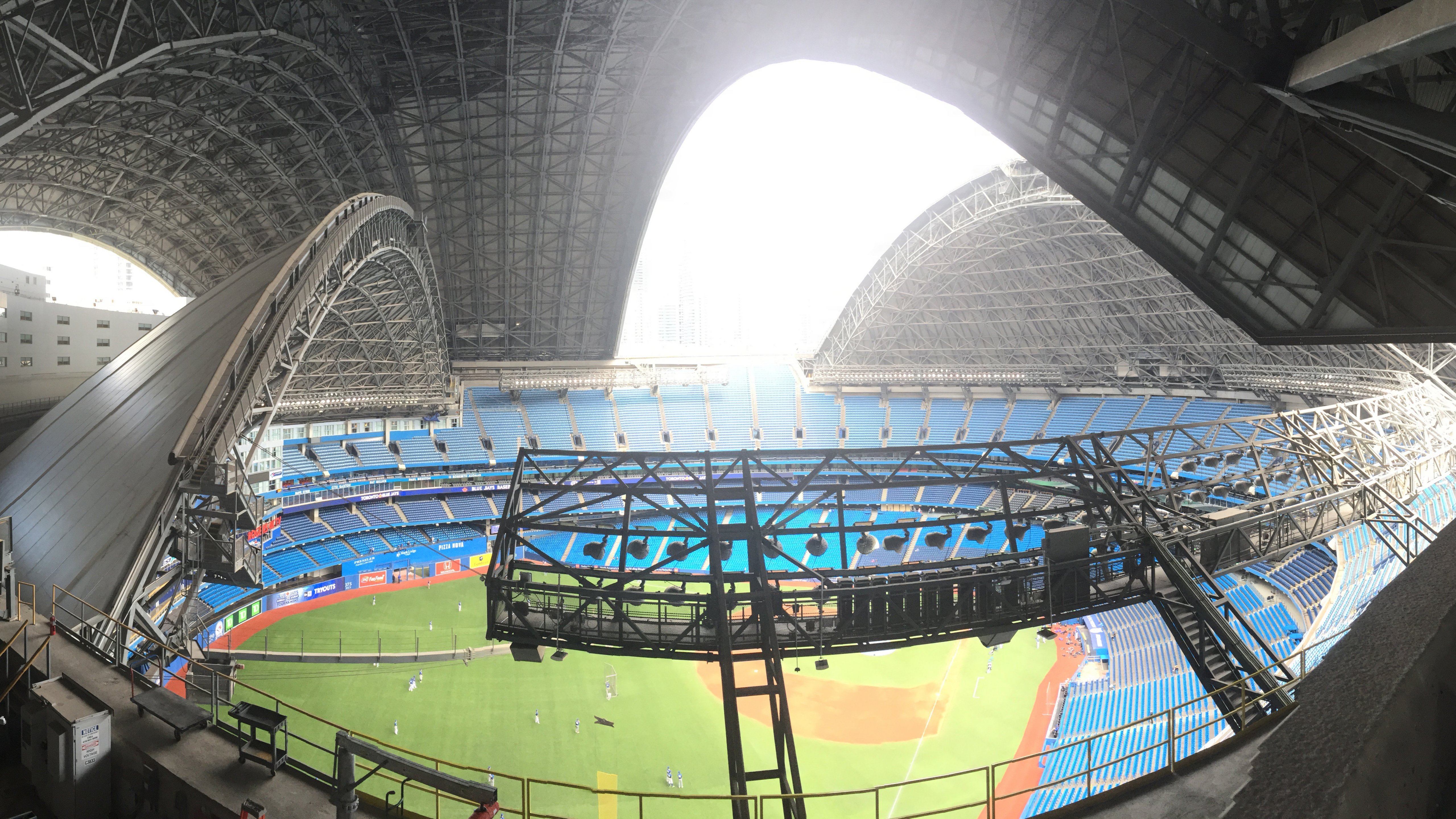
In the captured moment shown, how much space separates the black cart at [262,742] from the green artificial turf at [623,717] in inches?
432

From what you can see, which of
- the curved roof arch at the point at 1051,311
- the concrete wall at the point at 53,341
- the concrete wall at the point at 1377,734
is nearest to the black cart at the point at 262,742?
the concrete wall at the point at 1377,734

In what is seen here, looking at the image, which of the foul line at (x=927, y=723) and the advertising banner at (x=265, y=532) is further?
the foul line at (x=927, y=723)

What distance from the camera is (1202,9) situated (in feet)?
31.0

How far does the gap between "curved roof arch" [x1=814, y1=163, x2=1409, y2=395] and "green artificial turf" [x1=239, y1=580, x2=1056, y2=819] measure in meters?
17.3

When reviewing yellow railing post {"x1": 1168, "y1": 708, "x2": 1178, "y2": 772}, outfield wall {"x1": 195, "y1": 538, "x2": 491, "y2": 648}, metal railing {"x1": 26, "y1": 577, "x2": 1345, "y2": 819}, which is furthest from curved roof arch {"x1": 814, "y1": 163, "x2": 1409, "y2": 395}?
outfield wall {"x1": 195, "y1": 538, "x2": 491, "y2": 648}

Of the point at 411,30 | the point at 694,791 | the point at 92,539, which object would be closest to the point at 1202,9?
the point at 92,539

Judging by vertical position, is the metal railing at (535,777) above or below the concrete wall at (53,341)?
below

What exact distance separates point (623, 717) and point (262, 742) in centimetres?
2144

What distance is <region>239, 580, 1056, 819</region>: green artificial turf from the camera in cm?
2370

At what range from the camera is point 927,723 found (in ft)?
94.9

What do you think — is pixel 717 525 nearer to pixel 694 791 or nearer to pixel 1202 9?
pixel 1202 9

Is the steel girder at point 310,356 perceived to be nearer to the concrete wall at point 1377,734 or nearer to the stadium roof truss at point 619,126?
the stadium roof truss at point 619,126

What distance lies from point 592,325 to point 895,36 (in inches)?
1355

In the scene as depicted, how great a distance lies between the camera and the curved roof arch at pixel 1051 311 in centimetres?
3048
